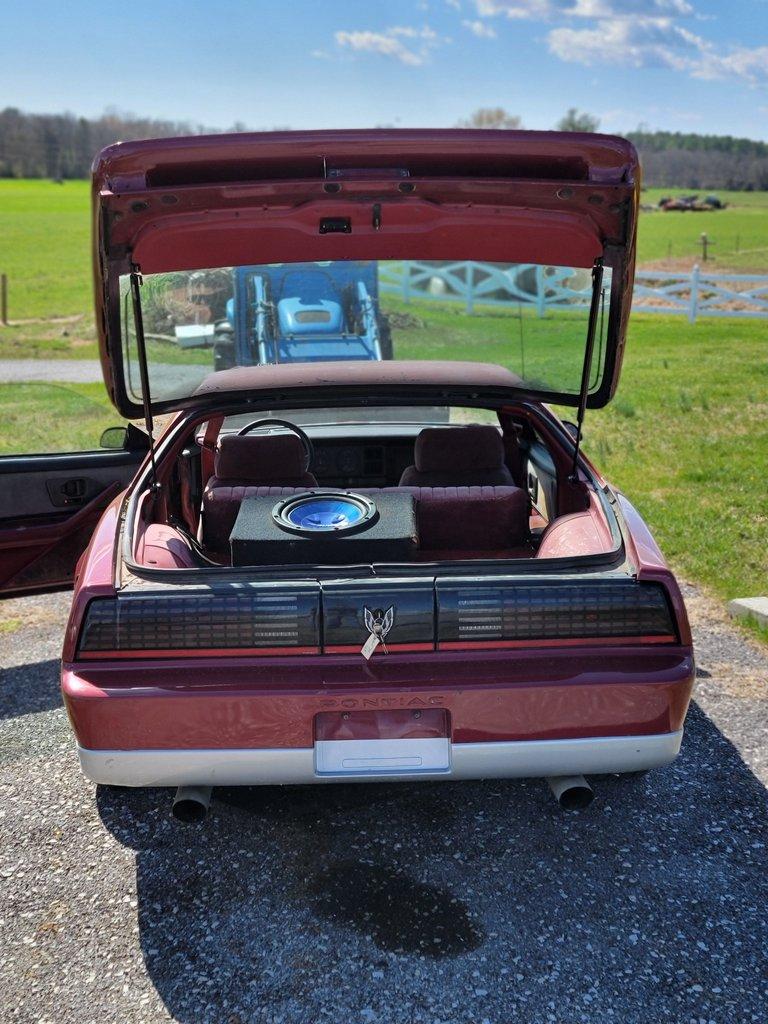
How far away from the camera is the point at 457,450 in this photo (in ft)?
13.1

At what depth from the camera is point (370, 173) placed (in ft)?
9.51

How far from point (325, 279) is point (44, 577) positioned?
4661 mm

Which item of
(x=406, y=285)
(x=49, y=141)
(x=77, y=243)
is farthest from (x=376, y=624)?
(x=49, y=141)

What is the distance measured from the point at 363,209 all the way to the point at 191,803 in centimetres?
193

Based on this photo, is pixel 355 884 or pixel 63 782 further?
pixel 63 782

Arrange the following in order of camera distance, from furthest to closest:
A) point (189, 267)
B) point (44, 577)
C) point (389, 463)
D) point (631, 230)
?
point (389, 463), point (44, 577), point (189, 267), point (631, 230)

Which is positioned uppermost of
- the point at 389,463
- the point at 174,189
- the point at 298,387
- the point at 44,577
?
the point at 174,189

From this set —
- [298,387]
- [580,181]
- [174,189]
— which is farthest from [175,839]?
[580,181]

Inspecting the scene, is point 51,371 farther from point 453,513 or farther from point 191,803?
point 191,803

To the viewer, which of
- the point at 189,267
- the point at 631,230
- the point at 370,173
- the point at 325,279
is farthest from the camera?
the point at 325,279

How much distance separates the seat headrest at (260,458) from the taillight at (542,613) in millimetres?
1334

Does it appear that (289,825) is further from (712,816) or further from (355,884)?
(712,816)

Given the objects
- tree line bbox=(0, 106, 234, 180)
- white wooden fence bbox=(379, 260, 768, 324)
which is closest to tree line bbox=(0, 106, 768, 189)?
tree line bbox=(0, 106, 234, 180)

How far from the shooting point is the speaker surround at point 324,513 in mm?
3170
